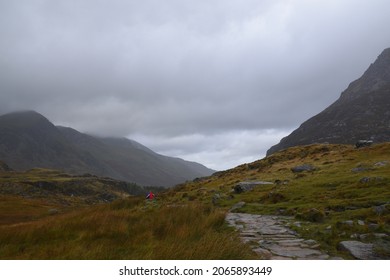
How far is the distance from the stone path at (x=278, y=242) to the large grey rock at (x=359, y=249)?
527 millimetres

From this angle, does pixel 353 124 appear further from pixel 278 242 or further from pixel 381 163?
pixel 278 242

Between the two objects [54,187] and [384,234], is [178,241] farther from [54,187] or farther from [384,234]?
[54,187]

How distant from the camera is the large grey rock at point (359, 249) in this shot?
6.98m

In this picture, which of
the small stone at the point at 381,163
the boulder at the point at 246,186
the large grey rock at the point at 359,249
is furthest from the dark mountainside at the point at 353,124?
the large grey rock at the point at 359,249

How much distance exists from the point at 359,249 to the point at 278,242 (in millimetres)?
1964

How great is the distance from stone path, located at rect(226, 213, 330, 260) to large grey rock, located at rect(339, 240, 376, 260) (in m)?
0.53

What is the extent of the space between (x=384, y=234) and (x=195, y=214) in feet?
17.6

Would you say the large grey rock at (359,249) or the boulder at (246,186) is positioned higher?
the boulder at (246,186)

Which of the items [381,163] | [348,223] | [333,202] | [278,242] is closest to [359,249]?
[278,242]

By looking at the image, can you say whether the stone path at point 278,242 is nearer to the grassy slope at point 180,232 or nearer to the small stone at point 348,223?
the grassy slope at point 180,232

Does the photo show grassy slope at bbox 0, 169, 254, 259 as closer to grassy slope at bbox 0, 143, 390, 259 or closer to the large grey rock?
grassy slope at bbox 0, 143, 390, 259

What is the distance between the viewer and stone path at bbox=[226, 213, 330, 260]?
24.0 feet

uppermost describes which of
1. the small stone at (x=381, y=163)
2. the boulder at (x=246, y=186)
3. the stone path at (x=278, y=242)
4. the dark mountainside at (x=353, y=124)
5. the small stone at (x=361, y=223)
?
the dark mountainside at (x=353, y=124)

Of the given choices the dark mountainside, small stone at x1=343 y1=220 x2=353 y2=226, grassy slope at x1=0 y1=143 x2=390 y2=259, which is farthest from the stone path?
the dark mountainside
